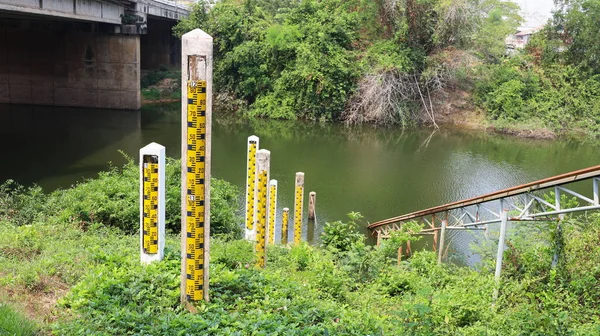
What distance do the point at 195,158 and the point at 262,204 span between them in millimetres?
2554

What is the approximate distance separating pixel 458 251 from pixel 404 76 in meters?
15.9

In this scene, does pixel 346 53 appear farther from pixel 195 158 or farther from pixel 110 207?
pixel 195 158

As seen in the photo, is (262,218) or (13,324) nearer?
(13,324)

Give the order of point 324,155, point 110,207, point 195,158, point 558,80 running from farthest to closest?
point 558,80, point 324,155, point 110,207, point 195,158

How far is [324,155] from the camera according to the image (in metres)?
18.2

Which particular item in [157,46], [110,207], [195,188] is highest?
[157,46]

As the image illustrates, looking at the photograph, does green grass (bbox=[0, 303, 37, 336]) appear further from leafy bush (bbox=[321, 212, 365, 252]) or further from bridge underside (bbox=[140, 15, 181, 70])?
bridge underside (bbox=[140, 15, 181, 70])

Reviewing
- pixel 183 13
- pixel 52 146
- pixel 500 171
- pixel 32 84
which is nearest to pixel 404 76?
pixel 500 171

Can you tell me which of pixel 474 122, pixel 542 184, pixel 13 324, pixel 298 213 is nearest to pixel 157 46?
pixel 474 122

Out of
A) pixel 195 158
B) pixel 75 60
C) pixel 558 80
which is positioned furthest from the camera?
pixel 558 80

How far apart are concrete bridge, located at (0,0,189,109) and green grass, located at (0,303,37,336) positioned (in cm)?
2090

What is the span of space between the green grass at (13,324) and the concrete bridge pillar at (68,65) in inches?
841

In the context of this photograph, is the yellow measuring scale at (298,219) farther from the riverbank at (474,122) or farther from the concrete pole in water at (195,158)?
the riverbank at (474,122)

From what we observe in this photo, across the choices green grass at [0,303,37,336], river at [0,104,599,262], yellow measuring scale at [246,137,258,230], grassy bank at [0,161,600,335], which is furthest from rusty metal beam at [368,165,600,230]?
green grass at [0,303,37,336]
